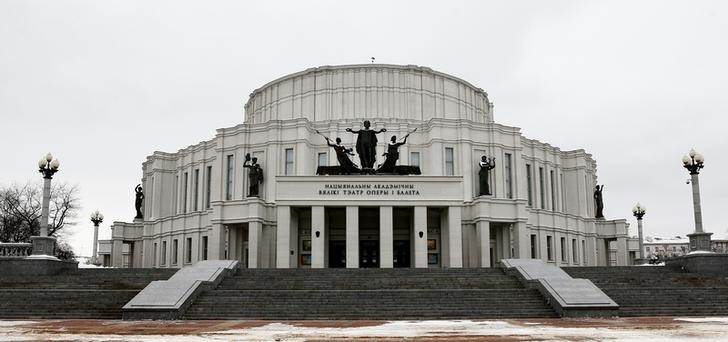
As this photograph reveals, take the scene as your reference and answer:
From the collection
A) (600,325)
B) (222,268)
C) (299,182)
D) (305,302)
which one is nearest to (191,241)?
(299,182)

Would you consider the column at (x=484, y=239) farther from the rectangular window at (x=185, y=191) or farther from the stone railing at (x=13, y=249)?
the stone railing at (x=13, y=249)

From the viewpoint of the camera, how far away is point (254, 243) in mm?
37594

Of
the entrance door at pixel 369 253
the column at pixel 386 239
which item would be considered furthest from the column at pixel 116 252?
the column at pixel 386 239

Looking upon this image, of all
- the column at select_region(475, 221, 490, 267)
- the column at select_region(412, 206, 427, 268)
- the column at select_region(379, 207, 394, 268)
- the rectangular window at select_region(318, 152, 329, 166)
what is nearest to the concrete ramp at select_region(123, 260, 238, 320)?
the column at select_region(379, 207, 394, 268)

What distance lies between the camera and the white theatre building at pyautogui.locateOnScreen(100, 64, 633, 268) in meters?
34.9

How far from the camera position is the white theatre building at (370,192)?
34.9 metres

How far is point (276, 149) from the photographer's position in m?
42.7

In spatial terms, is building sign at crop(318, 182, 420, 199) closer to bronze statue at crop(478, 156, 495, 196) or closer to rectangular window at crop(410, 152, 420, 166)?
bronze statue at crop(478, 156, 495, 196)

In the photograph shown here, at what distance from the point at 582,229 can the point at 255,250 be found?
2685cm

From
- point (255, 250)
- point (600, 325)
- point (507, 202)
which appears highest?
point (507, 202)

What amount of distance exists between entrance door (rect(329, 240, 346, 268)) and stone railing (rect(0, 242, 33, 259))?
17086 millimetres

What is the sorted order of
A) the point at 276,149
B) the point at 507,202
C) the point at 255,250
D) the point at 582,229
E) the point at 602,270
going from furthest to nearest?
the point at 582,229, the point at 276,149, the point at 507,202, the point at 255,250, the point at 602,270

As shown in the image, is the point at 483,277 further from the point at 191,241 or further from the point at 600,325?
the point at 191,241

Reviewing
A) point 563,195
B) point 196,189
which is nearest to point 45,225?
point 196,189
